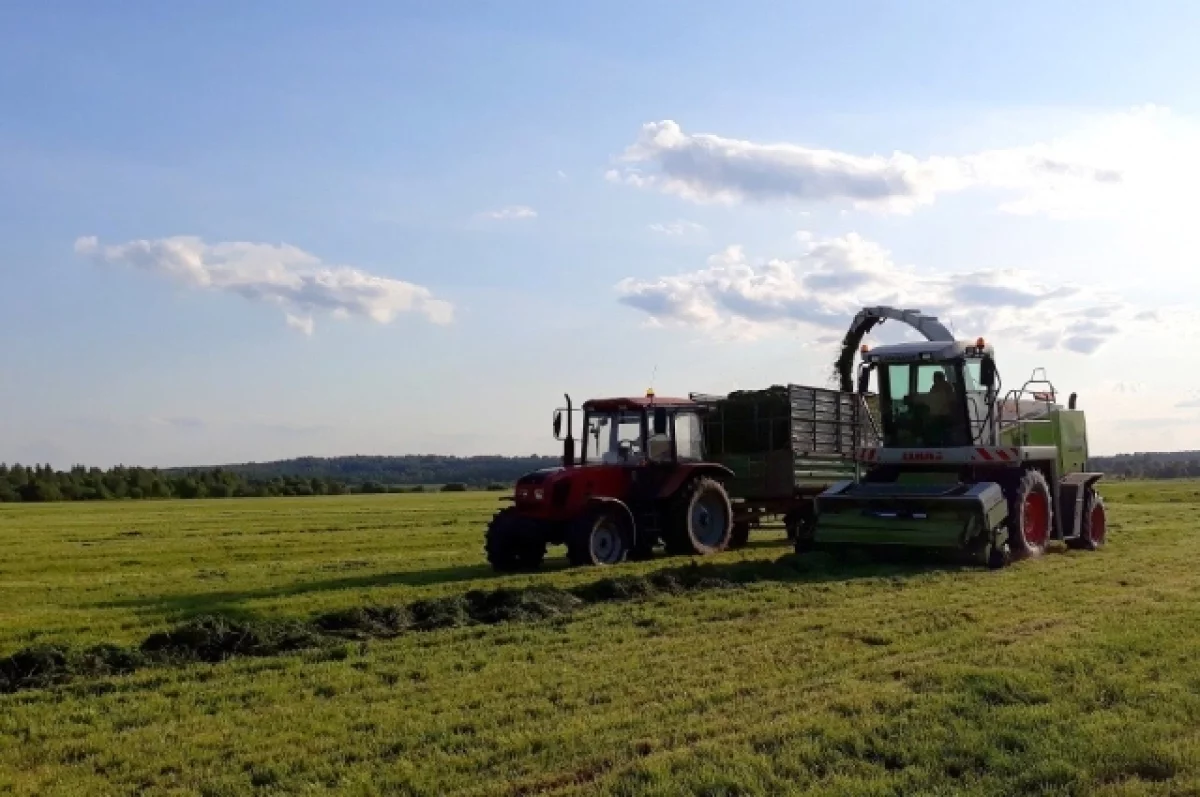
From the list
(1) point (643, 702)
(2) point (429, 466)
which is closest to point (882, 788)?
(1) point (643, 702)

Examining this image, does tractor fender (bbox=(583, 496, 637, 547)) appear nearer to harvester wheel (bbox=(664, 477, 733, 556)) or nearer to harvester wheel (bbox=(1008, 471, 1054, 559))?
harvester wheel (bbox=(664, 477, 733, 556))

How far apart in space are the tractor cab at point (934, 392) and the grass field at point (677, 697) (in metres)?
2.84

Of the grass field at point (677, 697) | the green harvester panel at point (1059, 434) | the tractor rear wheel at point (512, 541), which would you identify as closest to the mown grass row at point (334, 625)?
the grass field at point (677, 697)

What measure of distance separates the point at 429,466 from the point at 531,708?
121 m

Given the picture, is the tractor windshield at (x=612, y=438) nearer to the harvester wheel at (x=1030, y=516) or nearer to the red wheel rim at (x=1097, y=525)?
the harvester wheel at (x=1030, y=516)

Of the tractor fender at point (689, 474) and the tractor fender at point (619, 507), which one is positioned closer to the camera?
the tractor fender at point (619, 507)

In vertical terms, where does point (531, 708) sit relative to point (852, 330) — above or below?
below

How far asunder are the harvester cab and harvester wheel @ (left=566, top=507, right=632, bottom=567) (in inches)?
97.7

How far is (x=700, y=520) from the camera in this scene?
57.5 feet

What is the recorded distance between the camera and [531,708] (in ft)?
22.9

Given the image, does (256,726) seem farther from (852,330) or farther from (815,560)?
(852,330)

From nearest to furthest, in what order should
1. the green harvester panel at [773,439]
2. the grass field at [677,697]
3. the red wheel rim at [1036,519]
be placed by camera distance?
the grass field at [677,697], the red wheel rim at [1036,519], the green harvester panel at [773,439]

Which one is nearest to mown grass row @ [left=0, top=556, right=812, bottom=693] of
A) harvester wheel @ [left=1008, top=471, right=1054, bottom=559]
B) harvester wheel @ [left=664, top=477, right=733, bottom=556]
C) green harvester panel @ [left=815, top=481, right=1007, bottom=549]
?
green harvester panel @ [left=815, top=481, right=1007, bottom=549]

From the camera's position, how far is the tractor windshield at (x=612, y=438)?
657 inches
